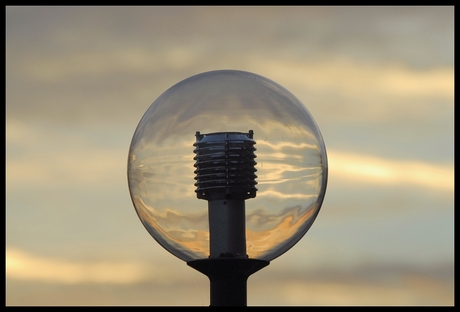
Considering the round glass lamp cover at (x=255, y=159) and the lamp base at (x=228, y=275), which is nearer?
the round glass lamp cover at (x=255, y=159)

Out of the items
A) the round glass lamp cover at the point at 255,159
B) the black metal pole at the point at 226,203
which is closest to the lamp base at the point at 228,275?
the black metal pole at the point at 226,203

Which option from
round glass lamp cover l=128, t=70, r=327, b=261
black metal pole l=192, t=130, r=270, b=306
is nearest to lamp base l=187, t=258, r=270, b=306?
black metal pole l=192, t=130, r=270, b=306

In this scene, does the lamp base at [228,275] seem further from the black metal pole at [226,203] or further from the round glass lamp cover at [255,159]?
the round glass lamp cover at [255,159]

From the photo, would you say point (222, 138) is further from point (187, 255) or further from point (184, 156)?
point (187, 255)

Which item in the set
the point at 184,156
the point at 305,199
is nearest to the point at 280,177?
the point at 305,199

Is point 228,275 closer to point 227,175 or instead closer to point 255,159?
point 227,175
